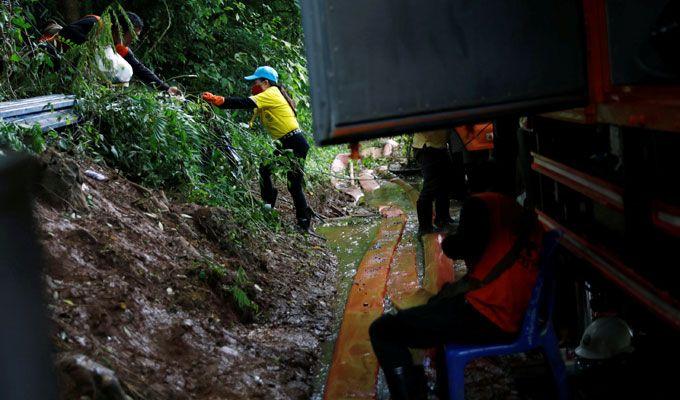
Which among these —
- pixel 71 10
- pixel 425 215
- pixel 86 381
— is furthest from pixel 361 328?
pixel 71 10

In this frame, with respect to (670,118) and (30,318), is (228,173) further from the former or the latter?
(30,318)

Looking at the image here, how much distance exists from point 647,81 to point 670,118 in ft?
1.05

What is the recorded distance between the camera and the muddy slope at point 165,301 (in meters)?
4.11

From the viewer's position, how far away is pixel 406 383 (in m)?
4.01

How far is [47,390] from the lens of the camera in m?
1.12

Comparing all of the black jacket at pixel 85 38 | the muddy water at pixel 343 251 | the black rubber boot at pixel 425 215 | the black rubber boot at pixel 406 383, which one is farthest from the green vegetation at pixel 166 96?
the black rubber boot at pixel 406 383

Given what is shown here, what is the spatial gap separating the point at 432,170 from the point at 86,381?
19.5ft

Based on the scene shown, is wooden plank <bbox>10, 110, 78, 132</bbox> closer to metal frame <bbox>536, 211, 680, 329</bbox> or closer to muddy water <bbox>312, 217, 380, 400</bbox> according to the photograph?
muddy water <bbox>312, 217, 380, 400</bbox>

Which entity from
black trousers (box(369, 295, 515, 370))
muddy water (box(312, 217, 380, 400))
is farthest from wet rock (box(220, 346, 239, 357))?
black trousers (box(369, 295, 515, 370))

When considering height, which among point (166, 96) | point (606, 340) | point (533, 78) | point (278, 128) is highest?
point (533, 78)

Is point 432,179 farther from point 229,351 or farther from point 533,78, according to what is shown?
point 533,78

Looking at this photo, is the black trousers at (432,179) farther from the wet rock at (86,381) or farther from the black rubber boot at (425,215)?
the wet rock at (86,381)

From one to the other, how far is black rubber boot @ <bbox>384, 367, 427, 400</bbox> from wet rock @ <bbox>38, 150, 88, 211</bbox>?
2.91 meters

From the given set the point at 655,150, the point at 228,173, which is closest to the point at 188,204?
the point at 228,173
